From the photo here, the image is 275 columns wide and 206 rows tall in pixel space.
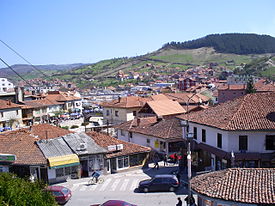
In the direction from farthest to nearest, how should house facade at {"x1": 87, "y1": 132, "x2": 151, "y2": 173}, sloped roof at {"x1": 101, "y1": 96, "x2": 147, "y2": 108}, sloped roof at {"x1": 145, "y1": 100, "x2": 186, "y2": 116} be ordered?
sloped roof at {"x1": 101, "y1": 96, "x2": 147, "y2": 108} < sloped roof at {"x1": 145, "y1": 100, "x2": 186, "y2": 116} < house facade at {"x1": 87, "y1": 132, "x2": 151, "y2": 173}

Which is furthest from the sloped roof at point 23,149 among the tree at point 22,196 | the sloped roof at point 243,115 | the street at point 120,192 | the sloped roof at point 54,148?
the tree at point 22,196

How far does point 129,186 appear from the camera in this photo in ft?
90.0

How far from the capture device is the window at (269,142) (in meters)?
26.3

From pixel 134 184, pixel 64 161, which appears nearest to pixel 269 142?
pixel 134 184

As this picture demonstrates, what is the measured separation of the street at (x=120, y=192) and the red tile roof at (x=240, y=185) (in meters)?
5.05

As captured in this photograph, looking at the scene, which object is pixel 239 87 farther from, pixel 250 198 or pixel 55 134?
pixel 250 198

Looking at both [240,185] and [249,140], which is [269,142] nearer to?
[249,140]

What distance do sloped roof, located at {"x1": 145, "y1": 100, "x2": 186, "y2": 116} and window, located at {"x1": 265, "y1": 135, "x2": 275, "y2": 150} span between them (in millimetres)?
25420

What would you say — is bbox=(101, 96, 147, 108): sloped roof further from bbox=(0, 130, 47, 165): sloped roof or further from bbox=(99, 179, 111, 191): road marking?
bbox=(99, 179, 111, 191): road marking

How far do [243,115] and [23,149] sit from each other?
65.3 ft

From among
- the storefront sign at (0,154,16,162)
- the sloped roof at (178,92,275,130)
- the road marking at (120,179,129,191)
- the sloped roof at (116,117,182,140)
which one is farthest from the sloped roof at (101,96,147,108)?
the storefront sign at (0,154,16,162)

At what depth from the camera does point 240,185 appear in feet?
58.1

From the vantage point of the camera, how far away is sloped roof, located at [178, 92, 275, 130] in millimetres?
26620

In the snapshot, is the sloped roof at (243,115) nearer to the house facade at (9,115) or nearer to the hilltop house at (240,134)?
the hilltop house at (240,134)
